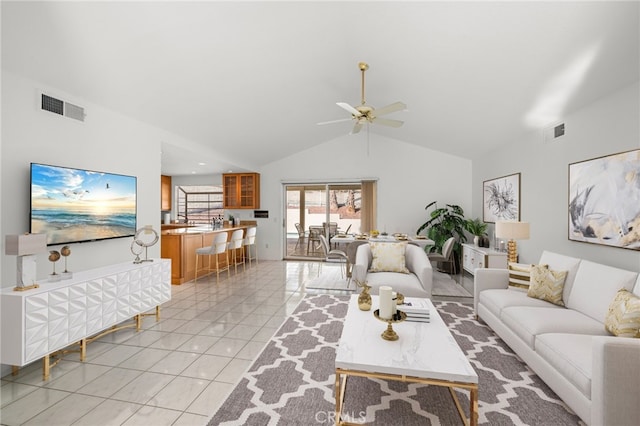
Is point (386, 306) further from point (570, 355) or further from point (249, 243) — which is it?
point (249, 243)

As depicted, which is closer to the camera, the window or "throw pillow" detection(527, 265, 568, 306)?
"throw pillow" detection(527, 265, 568, 306)

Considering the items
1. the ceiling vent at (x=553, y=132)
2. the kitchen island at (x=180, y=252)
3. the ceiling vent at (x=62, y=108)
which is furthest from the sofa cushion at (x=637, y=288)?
the kitchen island at (x=180, y=252)

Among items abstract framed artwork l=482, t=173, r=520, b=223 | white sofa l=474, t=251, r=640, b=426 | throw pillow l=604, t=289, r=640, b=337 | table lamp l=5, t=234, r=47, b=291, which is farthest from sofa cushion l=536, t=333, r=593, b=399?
table lamp l=5, t=234, r=47, b=291

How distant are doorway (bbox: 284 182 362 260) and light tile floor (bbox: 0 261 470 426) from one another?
3665 mm

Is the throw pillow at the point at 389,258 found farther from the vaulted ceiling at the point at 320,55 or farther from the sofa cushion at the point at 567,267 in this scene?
the vaulted ceiling at the point at 320,55

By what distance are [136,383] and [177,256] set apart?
125 inches

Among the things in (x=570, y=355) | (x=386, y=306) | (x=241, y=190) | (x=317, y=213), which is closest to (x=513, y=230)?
(x=570, y=355)

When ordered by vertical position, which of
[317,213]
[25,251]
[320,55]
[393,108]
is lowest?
[25,251]

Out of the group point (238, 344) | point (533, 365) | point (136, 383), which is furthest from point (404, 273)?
point (136, 383)

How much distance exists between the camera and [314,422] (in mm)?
1774

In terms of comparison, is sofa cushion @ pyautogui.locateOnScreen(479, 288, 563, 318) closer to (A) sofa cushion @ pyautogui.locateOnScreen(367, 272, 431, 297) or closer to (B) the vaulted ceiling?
(A) sofa cushion @ pyautogui.locateOnScreen(367, 272, 431, 297)

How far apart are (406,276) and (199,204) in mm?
7111

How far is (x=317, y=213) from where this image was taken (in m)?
7.51

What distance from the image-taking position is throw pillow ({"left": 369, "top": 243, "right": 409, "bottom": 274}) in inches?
157
